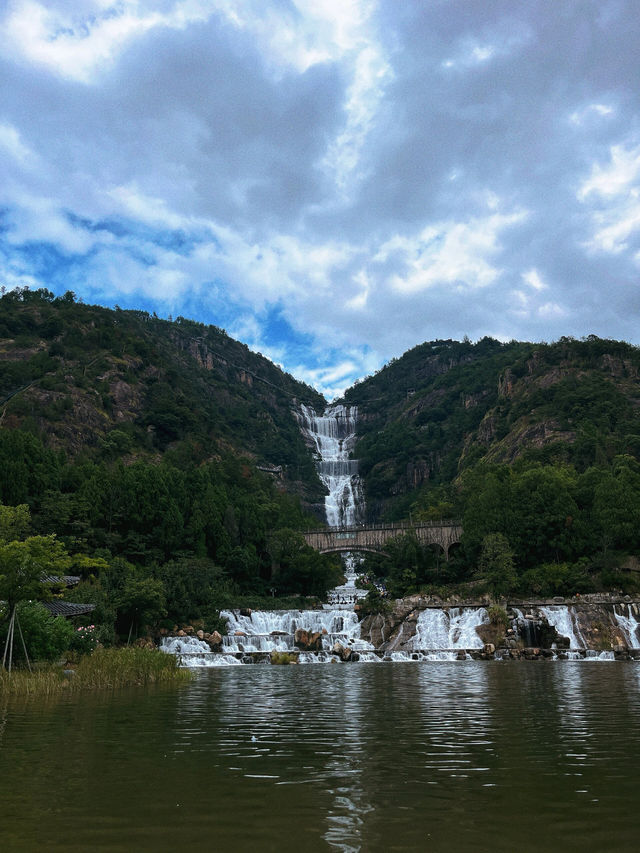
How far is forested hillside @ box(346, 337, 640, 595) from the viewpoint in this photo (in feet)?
218

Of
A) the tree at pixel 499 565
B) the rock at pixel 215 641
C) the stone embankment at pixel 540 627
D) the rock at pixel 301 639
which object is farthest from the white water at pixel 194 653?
the tree at pixel 499 565

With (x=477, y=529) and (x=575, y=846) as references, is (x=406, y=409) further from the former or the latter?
(x=575, y=846)

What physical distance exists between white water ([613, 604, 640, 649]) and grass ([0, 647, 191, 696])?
36024mm

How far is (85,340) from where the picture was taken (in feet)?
408

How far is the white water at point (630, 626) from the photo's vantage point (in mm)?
50688

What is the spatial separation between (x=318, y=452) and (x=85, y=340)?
80.6 metres

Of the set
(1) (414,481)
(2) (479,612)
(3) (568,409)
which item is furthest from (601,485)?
(1) (414,481)

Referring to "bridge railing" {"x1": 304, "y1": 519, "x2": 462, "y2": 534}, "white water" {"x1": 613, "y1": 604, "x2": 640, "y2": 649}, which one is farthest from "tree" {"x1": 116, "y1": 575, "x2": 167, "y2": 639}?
"bridge railing" {"x1": 304, "y1": 519, "x2": 462, "y2": 534}

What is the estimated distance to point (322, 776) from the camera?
31.6ft

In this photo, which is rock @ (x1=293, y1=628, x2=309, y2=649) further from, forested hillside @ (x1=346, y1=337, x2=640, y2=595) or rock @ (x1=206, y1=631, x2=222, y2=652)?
forested hillside @ (x1=346, y1=337, x2=640, y2=595)

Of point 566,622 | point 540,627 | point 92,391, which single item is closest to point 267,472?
point 92,391

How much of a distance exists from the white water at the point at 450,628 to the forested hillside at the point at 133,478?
16.7 m

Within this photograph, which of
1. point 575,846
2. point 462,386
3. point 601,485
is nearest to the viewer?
point 575,846

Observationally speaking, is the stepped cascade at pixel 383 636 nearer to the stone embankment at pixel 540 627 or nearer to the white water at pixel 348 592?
the stone embankment at pixel 540 627
